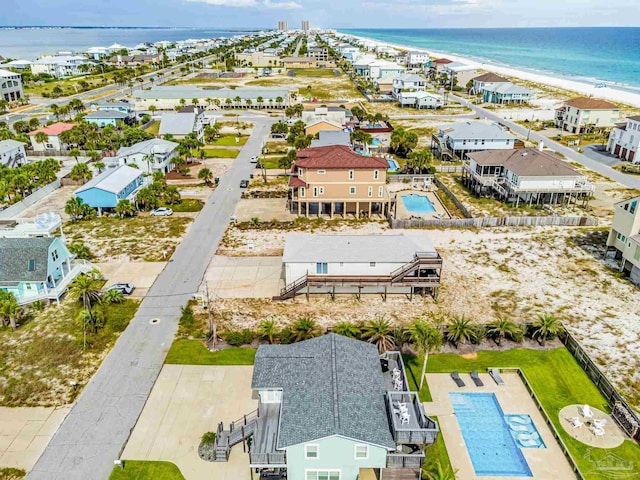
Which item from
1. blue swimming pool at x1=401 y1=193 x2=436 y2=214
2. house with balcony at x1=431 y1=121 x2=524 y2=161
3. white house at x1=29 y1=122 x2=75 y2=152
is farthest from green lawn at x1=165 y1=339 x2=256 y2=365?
white house at x1=29 y1=122 x2=75 y2=152

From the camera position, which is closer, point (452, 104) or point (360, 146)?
point (360, 146)

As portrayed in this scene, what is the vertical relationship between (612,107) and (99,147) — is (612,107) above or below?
above

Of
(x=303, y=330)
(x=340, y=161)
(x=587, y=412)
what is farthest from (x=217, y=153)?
(x=587, y=412)

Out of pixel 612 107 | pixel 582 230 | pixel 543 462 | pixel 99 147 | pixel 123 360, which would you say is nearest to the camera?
pixel 543 462

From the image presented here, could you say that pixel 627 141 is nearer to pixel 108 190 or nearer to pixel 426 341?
pixel 426 341

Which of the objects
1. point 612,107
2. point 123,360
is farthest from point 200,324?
point 612,107

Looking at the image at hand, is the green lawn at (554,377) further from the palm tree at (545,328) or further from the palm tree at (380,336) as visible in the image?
the palm tree at (380,336)

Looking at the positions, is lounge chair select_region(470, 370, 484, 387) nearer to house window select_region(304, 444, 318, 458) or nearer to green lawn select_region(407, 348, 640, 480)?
green lawn select_region(407, 348, 640, 480)

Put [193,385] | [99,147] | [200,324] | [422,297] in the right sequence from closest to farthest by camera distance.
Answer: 1. [193,385]
2. [200,324]
3. [422,297]
4. [99,147]

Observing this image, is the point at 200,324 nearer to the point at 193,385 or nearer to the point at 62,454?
the point at 193,385

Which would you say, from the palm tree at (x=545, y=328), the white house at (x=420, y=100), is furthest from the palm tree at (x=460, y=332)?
the white house at (x=420, y=100)
